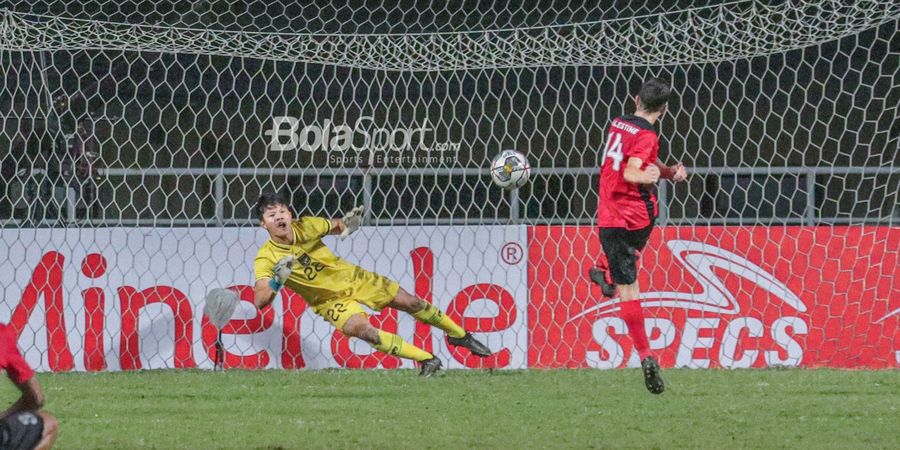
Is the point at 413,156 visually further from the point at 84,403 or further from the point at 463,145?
the point at 84,403

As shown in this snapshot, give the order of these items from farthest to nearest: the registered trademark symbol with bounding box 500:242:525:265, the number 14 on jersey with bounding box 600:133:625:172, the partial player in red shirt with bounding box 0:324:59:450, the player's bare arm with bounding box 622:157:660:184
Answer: the registered trademark symbol with bounding box 500:242:525:265
the number 14 on jersey with bounding box 600:133:625:172
the player's bare arm with bounding box 622:157:660:184
the partial player in red shirt with bounding box 0:324:59:450

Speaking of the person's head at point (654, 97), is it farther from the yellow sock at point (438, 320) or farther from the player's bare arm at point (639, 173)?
the yellow sock at point (438, 320)

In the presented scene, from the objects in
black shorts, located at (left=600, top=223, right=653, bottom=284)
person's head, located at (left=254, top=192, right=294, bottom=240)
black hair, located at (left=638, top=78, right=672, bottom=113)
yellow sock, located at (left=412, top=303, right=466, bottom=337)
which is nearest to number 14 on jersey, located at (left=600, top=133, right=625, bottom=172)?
black hair, located at (left=638, top=78, right=672, bottom=113)

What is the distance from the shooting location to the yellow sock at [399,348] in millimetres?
8781

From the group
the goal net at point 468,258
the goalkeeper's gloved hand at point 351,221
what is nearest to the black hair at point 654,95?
the goal net at point 468,258

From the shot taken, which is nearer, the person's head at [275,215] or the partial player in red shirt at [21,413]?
the partial player in red shirt at [21,413]

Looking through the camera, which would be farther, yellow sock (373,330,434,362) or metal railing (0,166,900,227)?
metal railing (0,166,900,227)

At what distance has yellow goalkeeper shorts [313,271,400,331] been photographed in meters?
8.97

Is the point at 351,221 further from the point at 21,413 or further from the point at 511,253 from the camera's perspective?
the point at 21,413

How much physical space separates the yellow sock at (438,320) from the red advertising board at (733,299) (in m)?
0.73

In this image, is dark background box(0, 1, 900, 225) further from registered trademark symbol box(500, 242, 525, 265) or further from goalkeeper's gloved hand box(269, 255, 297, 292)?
goalkeeper's gloved hand box(269, 255, 297, 292)

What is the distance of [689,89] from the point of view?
1388cm

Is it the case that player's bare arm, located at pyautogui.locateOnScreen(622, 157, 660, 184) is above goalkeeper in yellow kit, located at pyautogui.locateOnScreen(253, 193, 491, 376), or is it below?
above

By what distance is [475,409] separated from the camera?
691 cm
